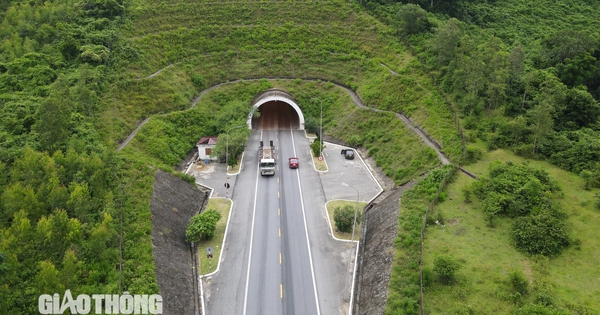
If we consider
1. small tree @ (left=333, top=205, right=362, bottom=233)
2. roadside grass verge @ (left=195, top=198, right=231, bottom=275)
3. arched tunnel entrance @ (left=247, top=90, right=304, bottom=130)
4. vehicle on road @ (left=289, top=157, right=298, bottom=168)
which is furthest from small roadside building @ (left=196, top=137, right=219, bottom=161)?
small tree @ (left=333, top=205, right=362, bottom=233)

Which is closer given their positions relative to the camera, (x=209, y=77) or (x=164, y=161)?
(x=164, y=161)

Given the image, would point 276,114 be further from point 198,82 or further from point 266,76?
point 198,82

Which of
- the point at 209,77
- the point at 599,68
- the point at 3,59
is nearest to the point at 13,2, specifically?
the point at 3,59

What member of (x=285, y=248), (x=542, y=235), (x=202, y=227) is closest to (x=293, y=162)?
(x=285, y=248)

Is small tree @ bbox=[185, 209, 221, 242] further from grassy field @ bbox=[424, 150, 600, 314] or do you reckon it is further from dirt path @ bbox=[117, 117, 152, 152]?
grassy field @ bbox=[424, 150, 600, 314]

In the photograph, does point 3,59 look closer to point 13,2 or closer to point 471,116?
point 13,2

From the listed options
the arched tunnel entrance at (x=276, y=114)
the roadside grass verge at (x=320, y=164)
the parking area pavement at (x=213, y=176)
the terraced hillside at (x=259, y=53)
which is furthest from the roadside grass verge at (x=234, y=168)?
the terraced hillside at (x=259, y=53)

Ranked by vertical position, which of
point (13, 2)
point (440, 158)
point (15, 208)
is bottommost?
point (15, 208)
